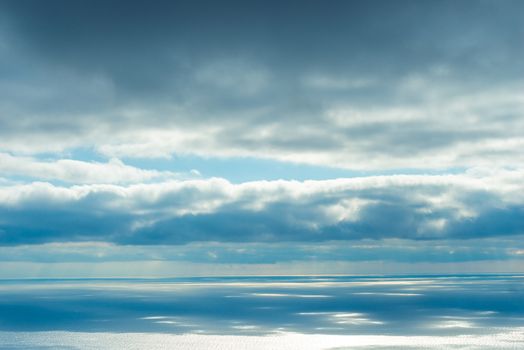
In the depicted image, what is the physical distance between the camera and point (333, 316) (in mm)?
141125

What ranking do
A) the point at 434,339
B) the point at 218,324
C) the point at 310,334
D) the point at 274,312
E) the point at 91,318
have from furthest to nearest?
the point at 274,312 → the point at 91,318 → the point at 218,324 → the point at 310,334 → the point at 434,339

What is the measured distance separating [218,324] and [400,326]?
3938 centimetres

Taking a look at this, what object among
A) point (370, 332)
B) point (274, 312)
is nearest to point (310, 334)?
point (370, 332)

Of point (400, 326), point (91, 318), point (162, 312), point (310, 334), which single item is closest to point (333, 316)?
point (400, 326)

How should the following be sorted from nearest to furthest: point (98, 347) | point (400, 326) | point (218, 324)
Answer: point (98, 347), point (400, 326), point (218, 324)

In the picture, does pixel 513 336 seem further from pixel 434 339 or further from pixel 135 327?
pixel 135 327

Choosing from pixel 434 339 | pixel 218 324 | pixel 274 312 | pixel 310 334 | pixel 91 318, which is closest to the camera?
pixel 434 339

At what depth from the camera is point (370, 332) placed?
104 m

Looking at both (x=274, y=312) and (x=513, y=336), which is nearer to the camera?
(x=513, y=336)

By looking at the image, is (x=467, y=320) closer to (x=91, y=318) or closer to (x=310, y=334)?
(x=310, y=334)

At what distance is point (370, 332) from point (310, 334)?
1144 centimetres

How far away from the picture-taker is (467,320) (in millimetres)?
124500

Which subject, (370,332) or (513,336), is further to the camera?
(370,332)

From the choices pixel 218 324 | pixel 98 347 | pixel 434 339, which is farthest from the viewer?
pixel 218 324
